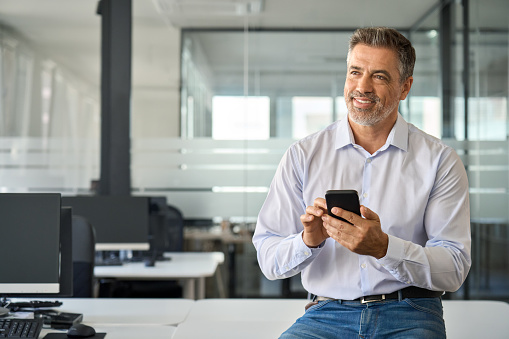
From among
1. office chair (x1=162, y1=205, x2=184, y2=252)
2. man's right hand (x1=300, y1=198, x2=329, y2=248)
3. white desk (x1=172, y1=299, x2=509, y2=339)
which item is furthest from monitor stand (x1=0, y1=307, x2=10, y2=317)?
office chair (x1=162, y1=205, x2=184, y2=252)

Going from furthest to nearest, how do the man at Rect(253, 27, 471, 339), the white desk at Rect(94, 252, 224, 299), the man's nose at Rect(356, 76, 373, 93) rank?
the white desk at Rect(94, 252, 224, 299) → the man's nose at Rect(356, 76, 373, 93) → the man at Rect(253, 27, 471, 339)

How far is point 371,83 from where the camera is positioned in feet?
6.94

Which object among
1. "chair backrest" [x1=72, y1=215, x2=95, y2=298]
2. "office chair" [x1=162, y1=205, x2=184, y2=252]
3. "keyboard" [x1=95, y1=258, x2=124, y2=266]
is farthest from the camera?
"office chair" [x1=162, y1=205, x2=184, y2=252]

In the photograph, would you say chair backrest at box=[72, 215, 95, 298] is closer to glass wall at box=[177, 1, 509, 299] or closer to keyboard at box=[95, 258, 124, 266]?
keyboard at box=[95, 258, 124, 266]

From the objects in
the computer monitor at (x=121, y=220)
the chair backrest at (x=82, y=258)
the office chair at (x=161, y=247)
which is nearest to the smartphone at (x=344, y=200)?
the chair backrest at (x=82, y=258)

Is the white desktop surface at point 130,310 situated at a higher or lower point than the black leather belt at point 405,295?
lower

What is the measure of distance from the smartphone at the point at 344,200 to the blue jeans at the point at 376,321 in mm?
376

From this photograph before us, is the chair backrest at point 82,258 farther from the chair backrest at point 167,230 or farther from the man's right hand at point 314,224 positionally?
the man's right hand at point 314,224

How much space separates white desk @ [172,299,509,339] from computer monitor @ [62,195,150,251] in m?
1.83

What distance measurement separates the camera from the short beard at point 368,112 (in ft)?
6.93

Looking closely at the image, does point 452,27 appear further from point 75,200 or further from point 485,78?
point 75,200

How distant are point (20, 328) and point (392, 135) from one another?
1.49 meters

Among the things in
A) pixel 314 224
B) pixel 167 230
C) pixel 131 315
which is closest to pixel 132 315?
pixel 131 315

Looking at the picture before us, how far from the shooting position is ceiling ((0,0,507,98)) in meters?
5.59
